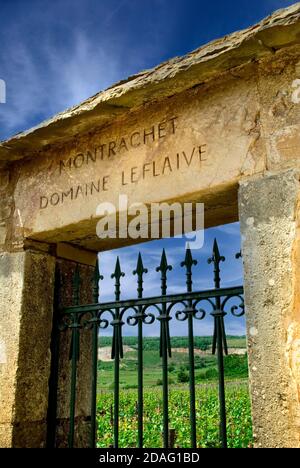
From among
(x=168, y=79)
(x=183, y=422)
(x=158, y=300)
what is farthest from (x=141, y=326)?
(x=183, y=422)

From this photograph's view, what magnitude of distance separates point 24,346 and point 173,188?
1.44 metres

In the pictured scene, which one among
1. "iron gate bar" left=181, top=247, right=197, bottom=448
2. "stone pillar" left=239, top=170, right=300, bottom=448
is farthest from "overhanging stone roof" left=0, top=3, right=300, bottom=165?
"iron gate bar" left=181, top=247, right=197, bottom=448

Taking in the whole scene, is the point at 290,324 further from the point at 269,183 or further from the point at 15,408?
the point at 15,408

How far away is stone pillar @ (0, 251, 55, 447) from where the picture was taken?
292 cm

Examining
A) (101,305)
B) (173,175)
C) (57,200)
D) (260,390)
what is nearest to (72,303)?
(101,305)

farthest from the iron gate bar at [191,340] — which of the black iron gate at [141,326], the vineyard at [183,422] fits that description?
the vineyard at [183,422]

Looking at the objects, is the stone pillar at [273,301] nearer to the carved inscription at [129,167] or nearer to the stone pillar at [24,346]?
the carved inscription at [129,167]

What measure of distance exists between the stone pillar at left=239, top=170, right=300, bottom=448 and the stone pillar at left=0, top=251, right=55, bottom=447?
1589 millimetres

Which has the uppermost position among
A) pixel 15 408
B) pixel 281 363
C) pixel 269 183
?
pixel 269 183

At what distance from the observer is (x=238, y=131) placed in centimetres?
231

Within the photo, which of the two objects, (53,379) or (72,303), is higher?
(72,303)

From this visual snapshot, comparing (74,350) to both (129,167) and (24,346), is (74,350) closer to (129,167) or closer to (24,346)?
(24,346)

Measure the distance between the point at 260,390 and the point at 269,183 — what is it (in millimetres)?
913

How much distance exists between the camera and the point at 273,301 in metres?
2.03
